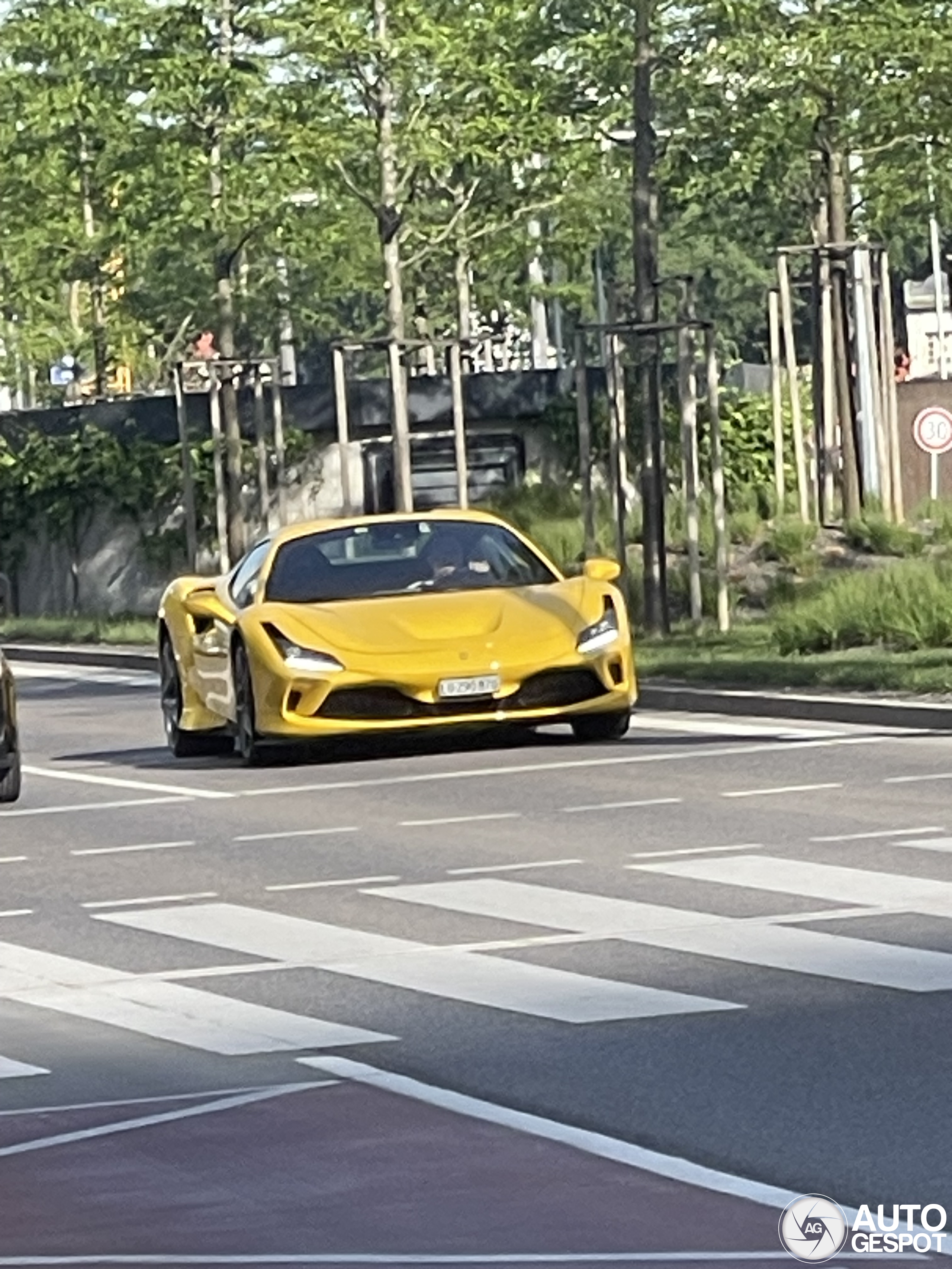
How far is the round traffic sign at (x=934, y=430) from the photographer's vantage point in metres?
37.4

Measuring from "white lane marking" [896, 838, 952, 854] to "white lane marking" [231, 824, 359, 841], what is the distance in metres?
2.94

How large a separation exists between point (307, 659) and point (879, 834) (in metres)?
5.94

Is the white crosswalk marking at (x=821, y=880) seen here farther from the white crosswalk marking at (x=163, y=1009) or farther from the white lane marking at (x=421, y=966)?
the white crosswalk marking at (x=163, y=1009)

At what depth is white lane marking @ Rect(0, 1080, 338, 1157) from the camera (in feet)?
26.4

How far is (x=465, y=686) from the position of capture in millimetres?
19438

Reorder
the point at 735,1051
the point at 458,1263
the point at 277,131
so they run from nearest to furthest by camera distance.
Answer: the point at 458,1263 < the point at 735,1051 < the point at 277,131

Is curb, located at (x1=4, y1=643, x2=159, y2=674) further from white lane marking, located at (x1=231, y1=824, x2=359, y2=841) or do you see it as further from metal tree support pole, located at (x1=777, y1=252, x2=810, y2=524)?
white lane marking, located at (x1=231, y1=824, x2=359, y2=841)

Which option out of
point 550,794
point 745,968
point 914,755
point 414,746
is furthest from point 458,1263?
point 414,746

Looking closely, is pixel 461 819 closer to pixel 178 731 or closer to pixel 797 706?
pixel 178 731

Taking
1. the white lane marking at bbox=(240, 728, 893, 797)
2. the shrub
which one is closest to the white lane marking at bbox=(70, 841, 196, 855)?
the white lane marking at bbox=(240, 728, 893, 797)

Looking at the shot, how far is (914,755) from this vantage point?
18453 mm

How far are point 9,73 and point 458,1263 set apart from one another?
107ft

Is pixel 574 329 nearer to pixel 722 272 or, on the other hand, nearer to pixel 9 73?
pixel 9 73

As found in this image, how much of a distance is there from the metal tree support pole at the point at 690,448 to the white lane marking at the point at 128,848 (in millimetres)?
13606
